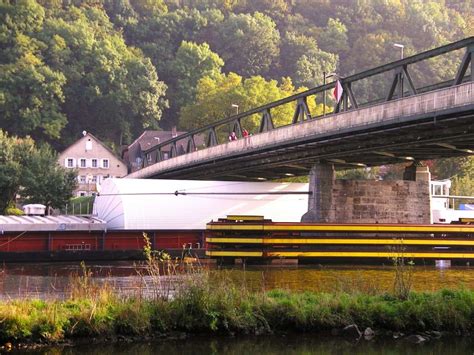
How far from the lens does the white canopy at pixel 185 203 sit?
177 feet

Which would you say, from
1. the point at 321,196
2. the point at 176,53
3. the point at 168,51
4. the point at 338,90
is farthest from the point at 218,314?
the point at 168,51

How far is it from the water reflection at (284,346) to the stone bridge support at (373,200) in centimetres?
2988

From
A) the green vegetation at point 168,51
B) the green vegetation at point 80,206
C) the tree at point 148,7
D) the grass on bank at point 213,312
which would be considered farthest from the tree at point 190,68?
the grass on bank at point 213,312

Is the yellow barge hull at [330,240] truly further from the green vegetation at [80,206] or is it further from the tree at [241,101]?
the tree at [241,101]

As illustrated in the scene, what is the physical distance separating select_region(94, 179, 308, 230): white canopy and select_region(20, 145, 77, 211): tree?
14704 millimetres

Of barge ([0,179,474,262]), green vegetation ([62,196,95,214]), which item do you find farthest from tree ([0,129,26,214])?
barge ([0,179,474,262])

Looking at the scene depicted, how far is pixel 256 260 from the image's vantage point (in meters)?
45.1

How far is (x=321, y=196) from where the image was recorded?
5041 centimetres

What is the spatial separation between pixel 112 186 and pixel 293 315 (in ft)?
122

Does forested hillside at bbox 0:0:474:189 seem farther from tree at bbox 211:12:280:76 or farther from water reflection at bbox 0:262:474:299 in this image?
water reflection at bbox 0:262:474:299

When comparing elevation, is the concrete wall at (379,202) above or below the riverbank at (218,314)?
above

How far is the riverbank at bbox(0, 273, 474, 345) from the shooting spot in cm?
1945

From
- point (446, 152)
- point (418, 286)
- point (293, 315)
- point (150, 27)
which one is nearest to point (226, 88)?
point (150, 27)

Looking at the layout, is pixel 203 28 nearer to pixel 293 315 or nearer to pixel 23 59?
pixel 23 59
